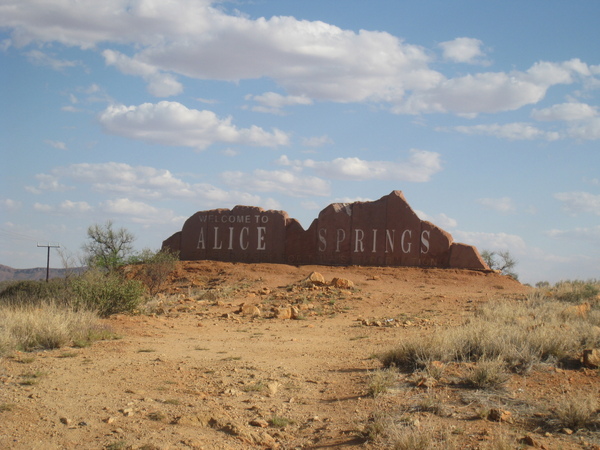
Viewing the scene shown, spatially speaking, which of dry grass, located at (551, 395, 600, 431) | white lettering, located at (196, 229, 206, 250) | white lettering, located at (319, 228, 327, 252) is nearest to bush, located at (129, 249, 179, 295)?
white lettering, located at (196, 229, 206, 250)

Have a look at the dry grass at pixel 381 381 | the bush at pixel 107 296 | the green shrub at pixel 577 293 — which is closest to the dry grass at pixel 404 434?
the dry grass at pixel 381 381

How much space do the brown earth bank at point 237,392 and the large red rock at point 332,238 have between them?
37.6ft

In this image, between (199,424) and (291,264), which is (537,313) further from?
(291,264)

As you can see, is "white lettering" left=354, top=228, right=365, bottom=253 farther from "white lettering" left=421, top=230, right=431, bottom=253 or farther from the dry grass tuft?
the dry grass tuft

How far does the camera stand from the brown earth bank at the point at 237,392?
5922 millimetres

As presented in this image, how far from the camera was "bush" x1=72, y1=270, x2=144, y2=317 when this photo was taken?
1371cm

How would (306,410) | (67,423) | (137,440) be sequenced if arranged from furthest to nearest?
(306,410), (67,423), (137,440)

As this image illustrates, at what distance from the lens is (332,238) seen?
26.5 meters

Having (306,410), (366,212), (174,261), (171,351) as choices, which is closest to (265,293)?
(174,261)

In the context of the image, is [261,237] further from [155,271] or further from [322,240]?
[155,271]

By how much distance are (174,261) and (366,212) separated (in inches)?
337

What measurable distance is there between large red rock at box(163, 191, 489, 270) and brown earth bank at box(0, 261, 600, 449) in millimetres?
11465

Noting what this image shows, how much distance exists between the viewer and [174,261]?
24.6m

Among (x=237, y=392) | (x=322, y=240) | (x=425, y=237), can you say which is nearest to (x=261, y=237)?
(x=322, y=240)
